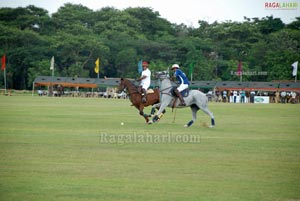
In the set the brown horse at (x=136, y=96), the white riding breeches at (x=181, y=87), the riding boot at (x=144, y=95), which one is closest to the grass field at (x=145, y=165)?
the white riding breeches at (x=181, y=87)

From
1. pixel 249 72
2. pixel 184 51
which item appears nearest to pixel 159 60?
pixel 184 51

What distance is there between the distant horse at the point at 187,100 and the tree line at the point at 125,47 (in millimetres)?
A: 52643

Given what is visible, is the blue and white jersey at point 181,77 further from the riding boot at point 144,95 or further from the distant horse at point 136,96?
the distant horse at point 136,96

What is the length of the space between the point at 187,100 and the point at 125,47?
6440 cm

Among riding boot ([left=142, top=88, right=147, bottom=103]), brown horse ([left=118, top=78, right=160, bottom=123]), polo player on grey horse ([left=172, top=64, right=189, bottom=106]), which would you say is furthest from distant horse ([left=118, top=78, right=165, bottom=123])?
polo player on grey horse ([left=172, top=64, right=189, bottom=106])

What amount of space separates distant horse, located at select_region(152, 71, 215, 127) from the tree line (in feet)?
173

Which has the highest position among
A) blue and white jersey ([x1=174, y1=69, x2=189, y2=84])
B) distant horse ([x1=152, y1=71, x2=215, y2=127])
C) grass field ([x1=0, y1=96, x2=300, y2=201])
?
blue and white jersey ([x1=174, y1=69, x2=189, y2=84])

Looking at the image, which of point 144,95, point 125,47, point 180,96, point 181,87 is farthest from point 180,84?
point 125,47

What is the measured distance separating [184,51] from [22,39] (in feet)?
74.5

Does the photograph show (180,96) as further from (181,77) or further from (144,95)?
(144,95)

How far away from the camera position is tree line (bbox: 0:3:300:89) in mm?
79388

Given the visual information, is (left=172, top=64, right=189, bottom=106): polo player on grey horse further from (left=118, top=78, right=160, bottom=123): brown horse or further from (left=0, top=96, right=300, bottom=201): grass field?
(left=0, top=96, right=300, bottom=201): grass field

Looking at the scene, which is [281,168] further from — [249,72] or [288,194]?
[249,72]

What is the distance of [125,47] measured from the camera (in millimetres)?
84812
